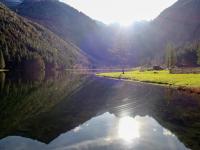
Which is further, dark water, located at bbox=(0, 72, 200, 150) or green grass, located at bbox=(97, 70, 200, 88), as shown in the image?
green grass, located at bbox=(97, 70, 200, 88)

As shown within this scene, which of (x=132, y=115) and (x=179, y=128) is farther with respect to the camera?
(x=132, y=115)

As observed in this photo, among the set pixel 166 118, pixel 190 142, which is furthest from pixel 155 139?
pixel 166 118

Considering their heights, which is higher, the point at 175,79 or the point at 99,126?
the point at 175,79

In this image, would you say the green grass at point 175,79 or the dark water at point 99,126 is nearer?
the dark water at point 99,126

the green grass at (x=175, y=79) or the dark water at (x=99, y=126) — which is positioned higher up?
the green grass at (x=175, y=79)

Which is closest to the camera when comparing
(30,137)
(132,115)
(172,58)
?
(30,137)

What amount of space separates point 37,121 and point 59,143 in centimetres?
1102

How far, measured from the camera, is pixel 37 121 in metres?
39.0

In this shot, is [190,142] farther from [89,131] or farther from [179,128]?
[89,131]

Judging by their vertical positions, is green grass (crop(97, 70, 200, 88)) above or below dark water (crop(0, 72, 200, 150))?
above

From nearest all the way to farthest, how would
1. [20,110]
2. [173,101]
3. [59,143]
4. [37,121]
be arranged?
[59,143], [37,121], [20,110], [173,101]

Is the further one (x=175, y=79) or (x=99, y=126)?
(x=175, y=79)

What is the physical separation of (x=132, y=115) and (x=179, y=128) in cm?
1042

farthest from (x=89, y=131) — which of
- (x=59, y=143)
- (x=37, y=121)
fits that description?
(x=37, y=121)
